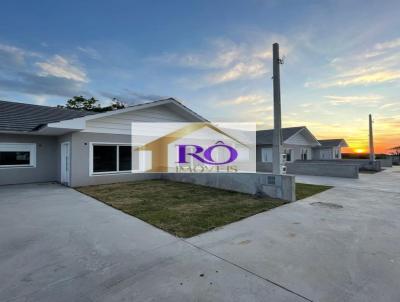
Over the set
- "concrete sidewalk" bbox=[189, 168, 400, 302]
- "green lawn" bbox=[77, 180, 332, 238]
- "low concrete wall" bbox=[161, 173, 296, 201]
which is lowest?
"concrete sidewalk" bbox=[189, 168, 400, 302]

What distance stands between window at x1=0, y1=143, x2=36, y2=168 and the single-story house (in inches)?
722

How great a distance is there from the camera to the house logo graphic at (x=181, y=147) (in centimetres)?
1233

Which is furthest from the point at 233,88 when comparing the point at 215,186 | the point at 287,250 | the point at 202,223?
the point at 287,250

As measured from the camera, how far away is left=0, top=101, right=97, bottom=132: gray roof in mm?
10000

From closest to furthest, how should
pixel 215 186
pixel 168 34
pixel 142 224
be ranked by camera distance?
1. pixel 142 224
2. pixel 215 186
3. pixel 168 34

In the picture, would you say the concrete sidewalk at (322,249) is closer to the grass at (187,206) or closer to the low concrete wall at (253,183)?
the grass at (187,206)

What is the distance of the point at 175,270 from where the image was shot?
2916mm

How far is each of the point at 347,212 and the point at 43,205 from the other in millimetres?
8663

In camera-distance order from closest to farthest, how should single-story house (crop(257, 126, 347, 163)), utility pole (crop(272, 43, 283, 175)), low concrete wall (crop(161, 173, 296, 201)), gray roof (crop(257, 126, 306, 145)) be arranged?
low concrete wall (crop(161, 173, 296, 201)), utility pole (crop(272, 43, 283, 175)), gray roof (crop(257, 126, 306, 145)), single-story house (crop(257, 126, 347, 163))

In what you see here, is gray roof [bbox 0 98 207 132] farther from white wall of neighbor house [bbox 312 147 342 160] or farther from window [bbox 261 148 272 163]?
white wall of neighbor house [bbox 312 147 342 160]

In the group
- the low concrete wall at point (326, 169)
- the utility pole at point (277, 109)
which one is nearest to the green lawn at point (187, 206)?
the utility pole at point (277, 109)

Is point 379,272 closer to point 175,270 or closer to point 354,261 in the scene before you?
point 354,261

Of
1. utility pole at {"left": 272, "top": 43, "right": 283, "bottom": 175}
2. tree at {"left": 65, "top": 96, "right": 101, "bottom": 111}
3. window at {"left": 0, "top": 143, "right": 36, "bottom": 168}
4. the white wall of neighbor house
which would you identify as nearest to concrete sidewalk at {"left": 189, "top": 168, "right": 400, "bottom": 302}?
utility pole at {"left": 272, "top": 43, "right": 283, "bottom": 175}

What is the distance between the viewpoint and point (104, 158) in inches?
431
